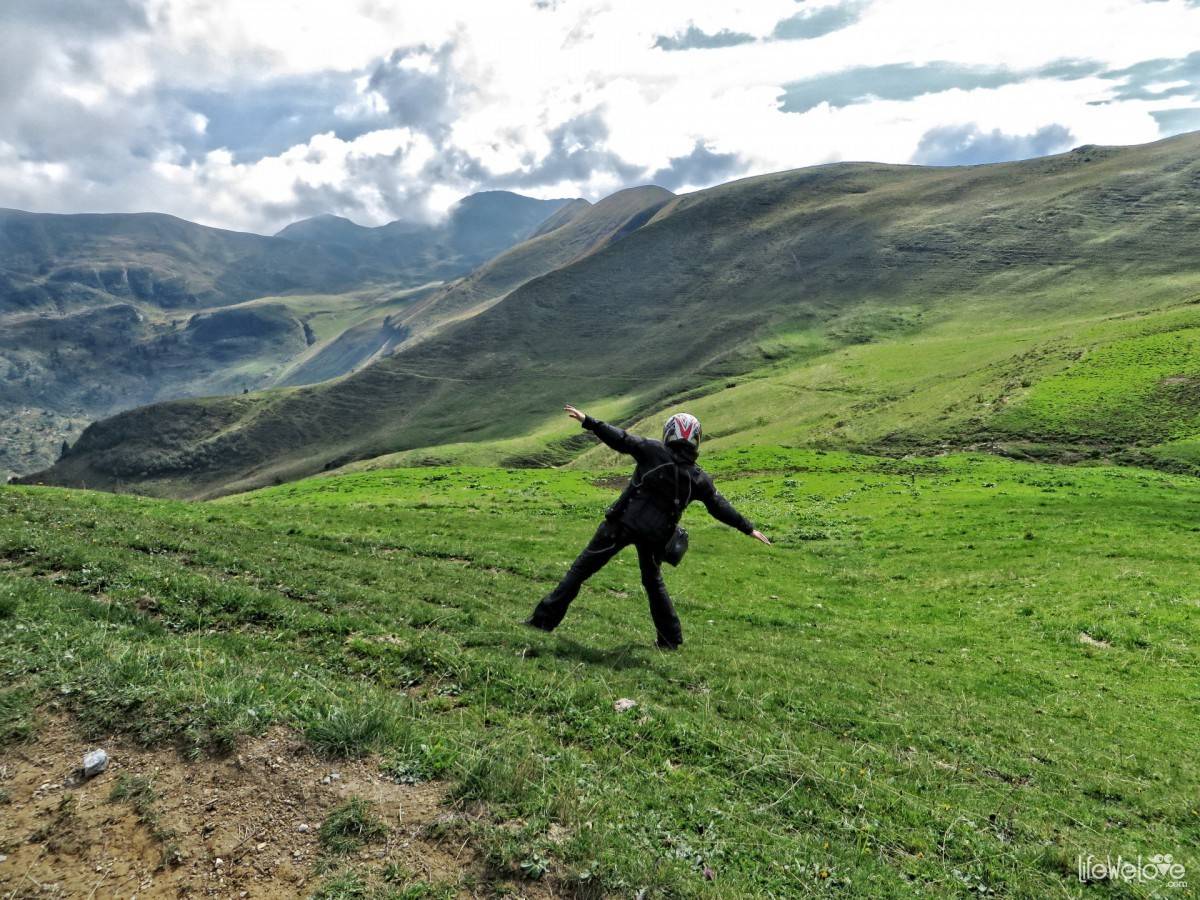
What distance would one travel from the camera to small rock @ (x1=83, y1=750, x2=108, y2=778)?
18.8 ft

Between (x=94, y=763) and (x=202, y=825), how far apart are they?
4.55 feet

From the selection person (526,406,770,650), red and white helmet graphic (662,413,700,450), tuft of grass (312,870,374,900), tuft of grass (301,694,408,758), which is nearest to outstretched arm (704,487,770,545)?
person (526,406,770,650)

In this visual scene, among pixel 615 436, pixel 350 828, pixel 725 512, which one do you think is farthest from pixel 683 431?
pixel 350 828

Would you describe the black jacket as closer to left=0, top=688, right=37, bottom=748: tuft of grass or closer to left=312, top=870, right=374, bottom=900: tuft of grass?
left=312, top=870, right=374, bottom=900: tuft of grass

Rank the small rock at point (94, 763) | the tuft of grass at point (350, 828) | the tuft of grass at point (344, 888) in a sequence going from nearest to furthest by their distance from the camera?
the tuft of grass at point (344, 888)
the tuft of grass at point (350, 828)
the small rock at point (94, 763)

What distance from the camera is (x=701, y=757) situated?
27.5 feet

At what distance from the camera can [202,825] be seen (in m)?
5.33

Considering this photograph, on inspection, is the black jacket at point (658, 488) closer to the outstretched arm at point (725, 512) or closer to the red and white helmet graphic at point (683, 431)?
the outstretched arm at point (725, 512)

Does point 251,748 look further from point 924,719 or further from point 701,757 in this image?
point 924,719

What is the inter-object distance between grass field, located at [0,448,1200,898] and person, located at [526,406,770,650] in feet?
5.99

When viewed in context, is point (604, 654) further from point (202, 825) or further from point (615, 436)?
point (202, 825)

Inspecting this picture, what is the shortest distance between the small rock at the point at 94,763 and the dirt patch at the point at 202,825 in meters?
0.08

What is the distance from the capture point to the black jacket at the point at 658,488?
12596 millimetres

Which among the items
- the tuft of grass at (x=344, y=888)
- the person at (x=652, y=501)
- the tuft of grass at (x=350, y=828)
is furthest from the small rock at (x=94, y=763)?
the person at (x=652, y=501)
